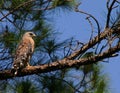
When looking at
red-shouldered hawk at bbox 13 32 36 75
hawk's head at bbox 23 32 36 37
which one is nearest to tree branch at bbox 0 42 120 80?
red-shouldered hawk at bbox 13 32 36 75

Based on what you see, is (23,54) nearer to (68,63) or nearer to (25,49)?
(25,49)

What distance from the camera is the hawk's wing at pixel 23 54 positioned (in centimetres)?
243

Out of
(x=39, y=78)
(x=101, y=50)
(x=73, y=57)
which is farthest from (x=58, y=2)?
(x=101, y=50)

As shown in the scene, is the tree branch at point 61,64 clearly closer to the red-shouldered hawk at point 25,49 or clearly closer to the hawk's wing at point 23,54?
the hawk's wing at point 23,54

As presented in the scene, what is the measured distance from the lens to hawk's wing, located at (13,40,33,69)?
7.98 feet

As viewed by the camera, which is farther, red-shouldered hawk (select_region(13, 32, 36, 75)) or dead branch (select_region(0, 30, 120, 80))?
red-shouldered hawk (select_region(13, 32, 36, 75))

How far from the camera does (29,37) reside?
272 cm

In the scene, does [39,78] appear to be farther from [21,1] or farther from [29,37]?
[21,1]

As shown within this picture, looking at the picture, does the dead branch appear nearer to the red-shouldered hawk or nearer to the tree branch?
the tree branch

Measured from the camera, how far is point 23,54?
271 centimetres

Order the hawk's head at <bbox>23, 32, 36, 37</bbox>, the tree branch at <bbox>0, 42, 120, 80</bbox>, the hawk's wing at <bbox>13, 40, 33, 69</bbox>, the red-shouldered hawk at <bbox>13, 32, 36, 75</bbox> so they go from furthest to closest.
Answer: the hawk's head at <bbox>23, 32, 36, 37</bbox>
the red-shouldered hawk at <bbox>13, 32, 36, 75</bbox>
the hawk's wing at <bbox>13, 40, 33, 69</bbox>
the tree branch at <bbox>0, 42, 120, 80</bbox>

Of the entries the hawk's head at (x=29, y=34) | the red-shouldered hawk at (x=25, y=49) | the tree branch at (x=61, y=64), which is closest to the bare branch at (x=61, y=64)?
the tree branch at (x=61, y=64)

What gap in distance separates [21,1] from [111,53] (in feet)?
2.83

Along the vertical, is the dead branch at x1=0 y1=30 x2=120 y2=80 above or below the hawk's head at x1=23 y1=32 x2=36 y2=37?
below
